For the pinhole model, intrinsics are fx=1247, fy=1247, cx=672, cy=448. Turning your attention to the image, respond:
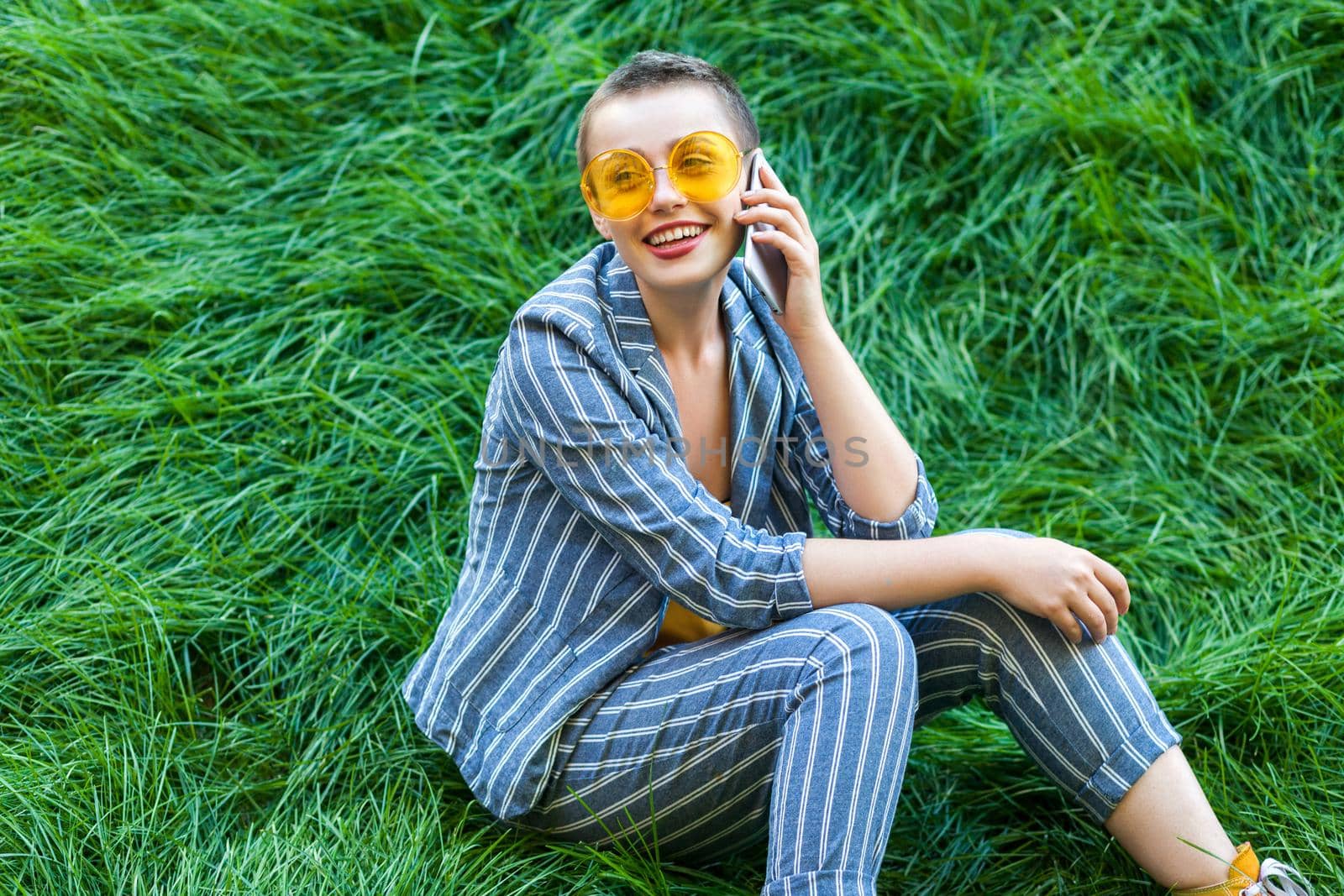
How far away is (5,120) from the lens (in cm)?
292

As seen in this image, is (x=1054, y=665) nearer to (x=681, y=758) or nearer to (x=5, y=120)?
(x=681, y=758)

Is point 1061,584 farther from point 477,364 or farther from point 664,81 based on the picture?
point 477,364

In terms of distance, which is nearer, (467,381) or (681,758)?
(681,758)

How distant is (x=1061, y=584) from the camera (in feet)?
5.42

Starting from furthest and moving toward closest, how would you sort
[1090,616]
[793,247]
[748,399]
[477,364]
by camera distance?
[477,364] < [748,399] < [793,247] < [1090,616]

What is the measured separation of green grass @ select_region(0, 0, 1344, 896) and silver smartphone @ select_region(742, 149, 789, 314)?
2.78 feet

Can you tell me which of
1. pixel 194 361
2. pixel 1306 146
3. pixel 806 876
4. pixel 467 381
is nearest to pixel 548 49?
pixel 467 381

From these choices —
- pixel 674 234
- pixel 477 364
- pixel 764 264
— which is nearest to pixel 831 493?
pixel 764 264

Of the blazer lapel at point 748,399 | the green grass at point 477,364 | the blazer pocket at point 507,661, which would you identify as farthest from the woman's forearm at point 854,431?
the green grass at point 477,364

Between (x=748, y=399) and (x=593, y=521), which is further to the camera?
(x=748, y=399)

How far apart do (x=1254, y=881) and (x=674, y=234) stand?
1180 millimetres

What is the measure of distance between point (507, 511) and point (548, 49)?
162 centimetres

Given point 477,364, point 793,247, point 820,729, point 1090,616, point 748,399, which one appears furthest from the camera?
point 477,364

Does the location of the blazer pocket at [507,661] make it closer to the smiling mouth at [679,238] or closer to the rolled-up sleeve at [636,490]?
the rolled-up sleeve at [636,490]
